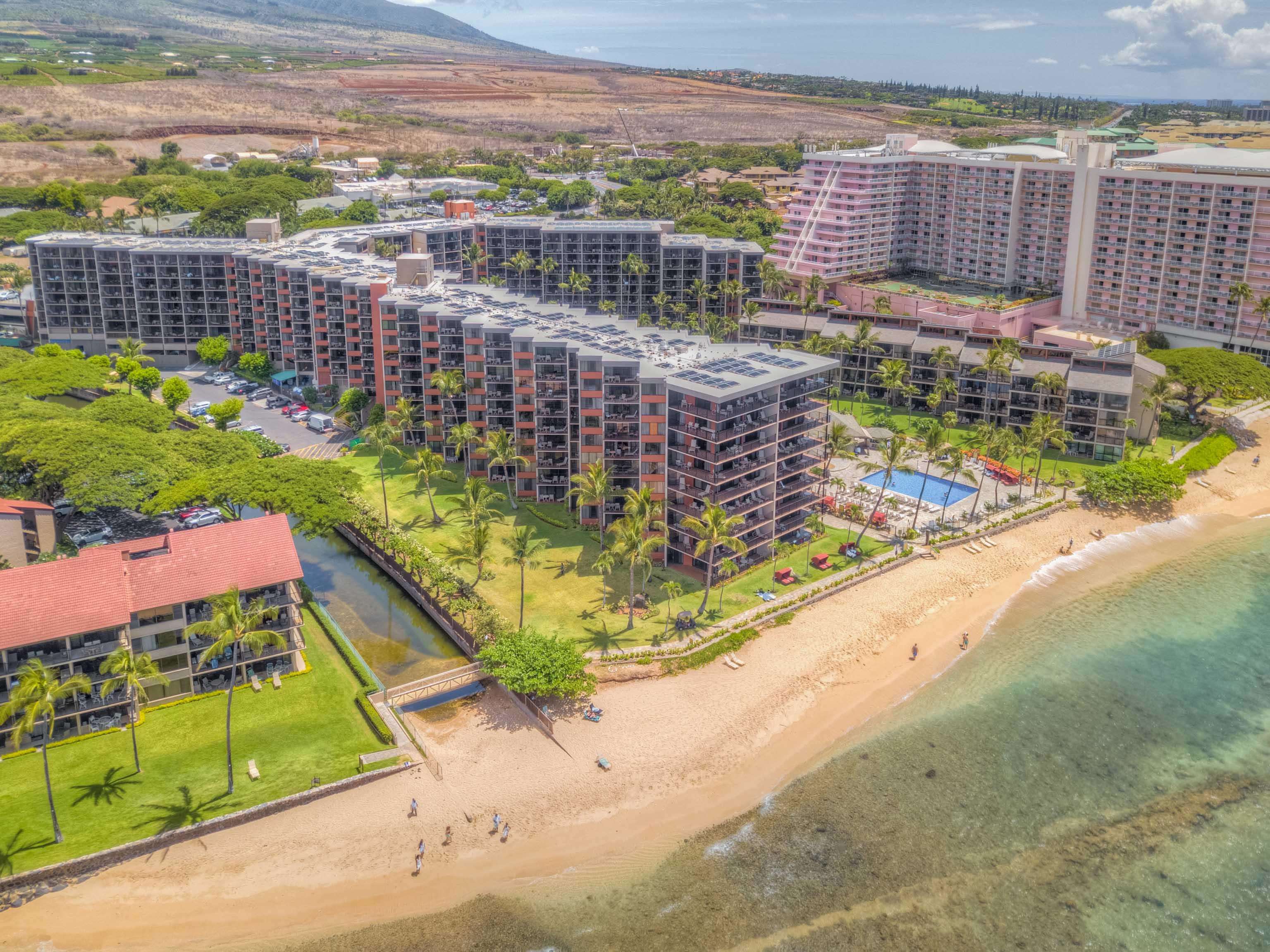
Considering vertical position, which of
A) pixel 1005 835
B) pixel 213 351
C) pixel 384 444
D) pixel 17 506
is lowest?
pixel 1005 835

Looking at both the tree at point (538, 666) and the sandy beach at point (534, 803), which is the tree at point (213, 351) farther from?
the sandy beach at point (534, 803)

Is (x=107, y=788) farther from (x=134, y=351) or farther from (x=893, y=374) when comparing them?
(x=134, y=351)

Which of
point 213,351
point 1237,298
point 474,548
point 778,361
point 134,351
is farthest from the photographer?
point 213,351

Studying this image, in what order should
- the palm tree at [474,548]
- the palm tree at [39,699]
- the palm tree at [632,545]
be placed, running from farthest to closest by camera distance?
the palm tree at [474,548], the palm tree at [632,545], the palm tree at [39,699]

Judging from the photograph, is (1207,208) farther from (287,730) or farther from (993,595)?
(287,730)

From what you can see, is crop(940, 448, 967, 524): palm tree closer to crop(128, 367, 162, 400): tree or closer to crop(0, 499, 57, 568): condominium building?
crop(0, 499, 57, 568): condominium building

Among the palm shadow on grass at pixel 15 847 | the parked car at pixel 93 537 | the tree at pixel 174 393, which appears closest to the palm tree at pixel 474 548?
the parked car at pixel 93 537

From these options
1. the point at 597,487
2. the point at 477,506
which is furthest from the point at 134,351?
the point at 597,487
